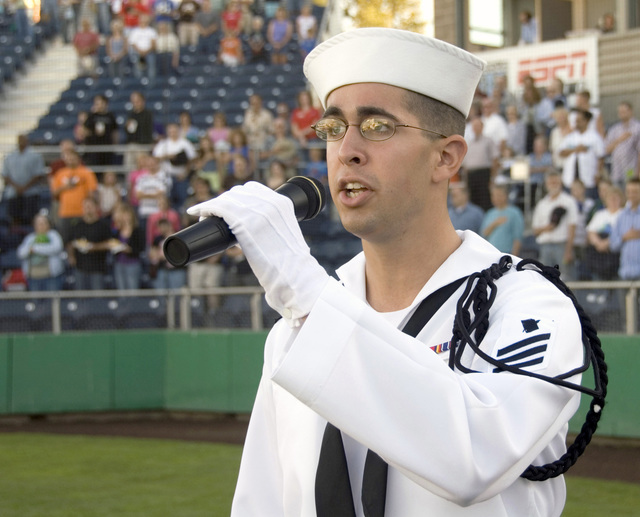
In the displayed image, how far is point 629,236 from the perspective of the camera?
8.73 meters

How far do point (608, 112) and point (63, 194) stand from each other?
6597mm

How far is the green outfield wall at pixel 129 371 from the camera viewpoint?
38.0 ft

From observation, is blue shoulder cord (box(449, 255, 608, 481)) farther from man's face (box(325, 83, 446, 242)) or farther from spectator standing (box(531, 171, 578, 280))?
spectator standing (box(531, 171, 578, 280))

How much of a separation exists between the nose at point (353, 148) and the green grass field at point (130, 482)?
16.5ft

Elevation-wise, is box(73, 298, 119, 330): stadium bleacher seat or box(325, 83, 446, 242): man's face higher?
box(325, 83, 446, 242): man's face

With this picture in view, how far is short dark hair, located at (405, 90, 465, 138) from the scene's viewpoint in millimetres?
2193

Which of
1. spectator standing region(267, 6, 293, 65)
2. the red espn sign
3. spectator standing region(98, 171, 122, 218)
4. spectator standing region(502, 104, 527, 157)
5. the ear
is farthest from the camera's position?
spectator standing region(267, 6, 293, 65)

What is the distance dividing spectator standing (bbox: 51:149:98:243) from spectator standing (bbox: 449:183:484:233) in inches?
185

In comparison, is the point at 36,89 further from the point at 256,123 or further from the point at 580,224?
the point at 580,224

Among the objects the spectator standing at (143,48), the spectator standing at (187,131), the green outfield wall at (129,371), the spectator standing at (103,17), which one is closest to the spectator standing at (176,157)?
the spectator standing at (187,131)

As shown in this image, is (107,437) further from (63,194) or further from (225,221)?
(225,221)

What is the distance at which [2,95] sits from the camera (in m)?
19.7

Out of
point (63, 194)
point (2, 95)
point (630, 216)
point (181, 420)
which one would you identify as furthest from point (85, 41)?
point (630, 216)

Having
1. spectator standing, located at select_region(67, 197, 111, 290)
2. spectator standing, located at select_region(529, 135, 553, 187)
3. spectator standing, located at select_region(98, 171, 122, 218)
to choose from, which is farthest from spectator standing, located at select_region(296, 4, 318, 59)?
spectator standing, located at select_region(529, 135, 553, 187)
